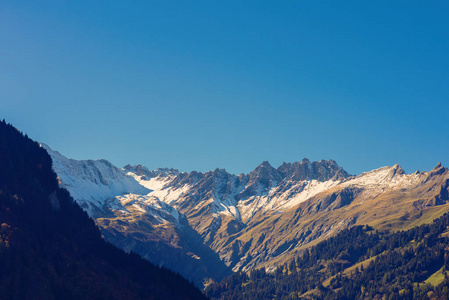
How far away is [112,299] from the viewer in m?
199

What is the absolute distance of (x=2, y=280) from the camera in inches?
6939

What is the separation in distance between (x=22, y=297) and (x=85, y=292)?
86.1 ft

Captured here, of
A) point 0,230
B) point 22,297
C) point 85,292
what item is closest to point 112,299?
point 85,292

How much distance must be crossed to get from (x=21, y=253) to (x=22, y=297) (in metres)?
25.2

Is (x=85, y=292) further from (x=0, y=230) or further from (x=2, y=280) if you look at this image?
(x=0, y=230)

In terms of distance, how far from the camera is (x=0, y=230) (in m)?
199

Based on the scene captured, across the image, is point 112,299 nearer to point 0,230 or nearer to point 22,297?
point 22,297

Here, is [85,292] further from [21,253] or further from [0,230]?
[0,230]

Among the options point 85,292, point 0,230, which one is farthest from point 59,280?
point 0,230

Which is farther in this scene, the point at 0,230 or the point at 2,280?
the point at 0,230

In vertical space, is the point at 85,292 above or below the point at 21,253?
below

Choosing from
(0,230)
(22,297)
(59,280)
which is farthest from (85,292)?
(0,230)

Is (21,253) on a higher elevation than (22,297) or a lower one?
higher

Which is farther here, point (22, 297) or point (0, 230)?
point (0, 230)
